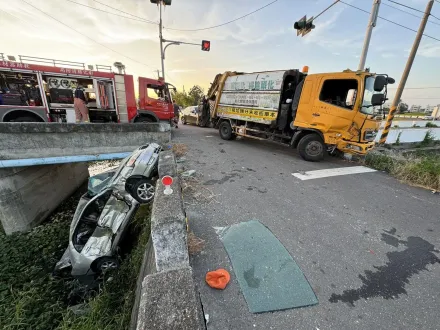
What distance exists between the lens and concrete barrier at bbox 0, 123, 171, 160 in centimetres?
468

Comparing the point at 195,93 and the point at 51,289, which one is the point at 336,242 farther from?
the point at 195,93

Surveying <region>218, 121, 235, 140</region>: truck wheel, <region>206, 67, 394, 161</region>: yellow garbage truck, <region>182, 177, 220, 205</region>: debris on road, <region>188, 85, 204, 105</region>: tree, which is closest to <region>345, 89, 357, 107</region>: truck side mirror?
<region>206, 67, 394, 161</region>: yellow garbage truck

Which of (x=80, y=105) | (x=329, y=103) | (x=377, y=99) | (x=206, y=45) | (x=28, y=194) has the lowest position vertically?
(x=28, y=194)

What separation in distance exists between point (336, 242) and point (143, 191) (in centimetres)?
321

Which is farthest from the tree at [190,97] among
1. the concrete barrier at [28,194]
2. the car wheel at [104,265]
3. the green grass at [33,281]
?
the car wheel at [104,265]

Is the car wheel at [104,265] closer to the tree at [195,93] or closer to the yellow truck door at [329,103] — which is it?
the yellow truck door at [329,103]

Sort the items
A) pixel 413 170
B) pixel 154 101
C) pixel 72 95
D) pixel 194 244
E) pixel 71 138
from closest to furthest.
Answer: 1. pixel 194 244
2. pixel 413 170
3. pixel 71 138
4. pixel 72 95
5. pixel 154 101

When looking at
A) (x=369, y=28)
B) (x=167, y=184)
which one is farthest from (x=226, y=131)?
(x=167, y=184)

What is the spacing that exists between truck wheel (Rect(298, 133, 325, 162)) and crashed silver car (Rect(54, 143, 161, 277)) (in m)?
4.08

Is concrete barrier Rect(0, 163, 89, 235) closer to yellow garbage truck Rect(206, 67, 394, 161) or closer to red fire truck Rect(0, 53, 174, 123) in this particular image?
red fire truck Rect(0, 53, 174, 123)

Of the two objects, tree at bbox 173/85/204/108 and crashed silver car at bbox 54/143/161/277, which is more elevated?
tree at bbox 173/85/204/108

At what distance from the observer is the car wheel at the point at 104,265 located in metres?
3.05

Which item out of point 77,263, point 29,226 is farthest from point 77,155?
point 77,263

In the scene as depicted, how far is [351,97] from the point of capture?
4805 mm
